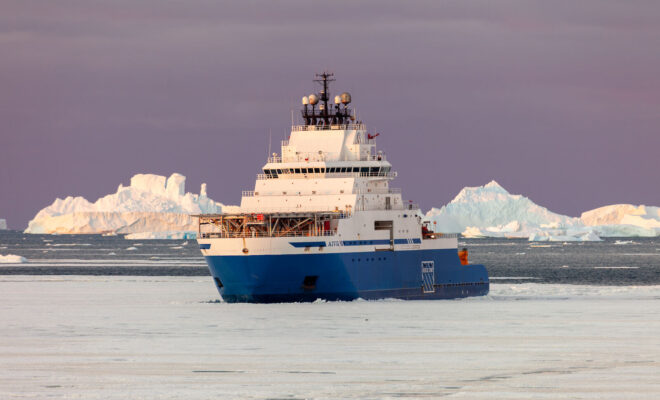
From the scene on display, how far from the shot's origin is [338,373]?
27.0 metres

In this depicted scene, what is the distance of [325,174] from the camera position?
4906 centimetres

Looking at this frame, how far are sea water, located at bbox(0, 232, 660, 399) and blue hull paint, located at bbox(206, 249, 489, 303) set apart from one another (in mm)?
863

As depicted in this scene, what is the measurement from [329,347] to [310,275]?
1388cm

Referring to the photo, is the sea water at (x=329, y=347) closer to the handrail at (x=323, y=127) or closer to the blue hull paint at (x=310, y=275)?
the blue hull paint at (x=310, y=275)

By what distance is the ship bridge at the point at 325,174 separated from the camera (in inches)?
1907

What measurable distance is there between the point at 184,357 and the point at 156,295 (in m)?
24.7

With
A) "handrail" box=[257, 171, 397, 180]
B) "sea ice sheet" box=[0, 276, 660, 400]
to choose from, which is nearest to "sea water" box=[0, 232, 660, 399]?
"sea ice sheet" box=[0, 276, 660, 400]

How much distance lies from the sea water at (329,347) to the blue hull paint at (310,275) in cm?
86

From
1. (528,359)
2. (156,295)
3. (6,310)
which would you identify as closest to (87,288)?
(156,295)

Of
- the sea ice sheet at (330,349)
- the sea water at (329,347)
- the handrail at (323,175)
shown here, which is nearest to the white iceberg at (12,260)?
the sea water at (329,347)

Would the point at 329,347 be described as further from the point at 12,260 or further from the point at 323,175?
the point at 12,260

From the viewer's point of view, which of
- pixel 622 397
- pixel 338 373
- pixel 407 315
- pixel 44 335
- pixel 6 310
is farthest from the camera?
pixel 6 310

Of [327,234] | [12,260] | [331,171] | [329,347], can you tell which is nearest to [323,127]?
[331,171]

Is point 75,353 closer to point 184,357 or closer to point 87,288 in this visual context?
point 184,357
